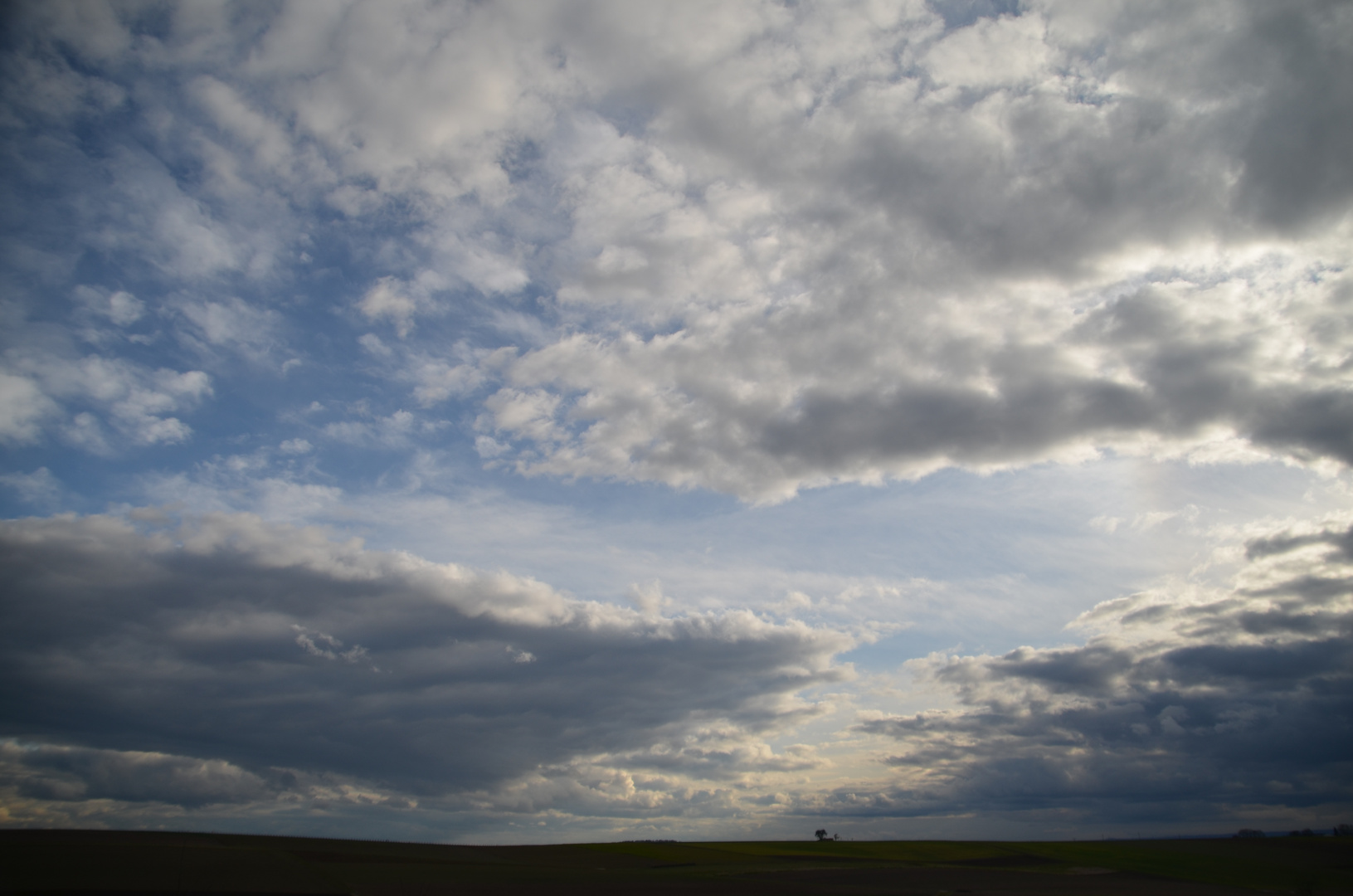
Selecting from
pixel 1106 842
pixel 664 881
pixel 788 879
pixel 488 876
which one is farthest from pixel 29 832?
pixel 1106 842

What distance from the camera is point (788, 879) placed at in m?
87.8

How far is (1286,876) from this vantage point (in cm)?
10519

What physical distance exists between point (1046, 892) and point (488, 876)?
5995 centimetres

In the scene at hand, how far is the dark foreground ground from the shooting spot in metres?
63.0

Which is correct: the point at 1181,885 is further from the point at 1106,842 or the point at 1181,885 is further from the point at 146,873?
the point at 146,873

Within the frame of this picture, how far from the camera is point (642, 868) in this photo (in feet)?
352

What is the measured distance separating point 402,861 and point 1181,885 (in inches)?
3941

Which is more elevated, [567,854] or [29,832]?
[29,832]

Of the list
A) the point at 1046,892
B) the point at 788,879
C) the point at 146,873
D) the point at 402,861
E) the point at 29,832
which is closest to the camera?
the point at 146,873

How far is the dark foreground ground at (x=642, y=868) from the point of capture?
6303cm

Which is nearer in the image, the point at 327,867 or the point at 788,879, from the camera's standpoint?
the point at 327,867

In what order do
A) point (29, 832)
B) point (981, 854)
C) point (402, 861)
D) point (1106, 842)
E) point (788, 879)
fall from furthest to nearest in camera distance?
1. point (1106, 842)
2. point (981, 854)
3. point (29, 832)
4. point (402, 861)
5. point (788, 879)

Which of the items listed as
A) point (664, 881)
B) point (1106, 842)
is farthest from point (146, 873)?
point (1106, 842)

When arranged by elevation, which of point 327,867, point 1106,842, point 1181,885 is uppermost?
point 327,867
